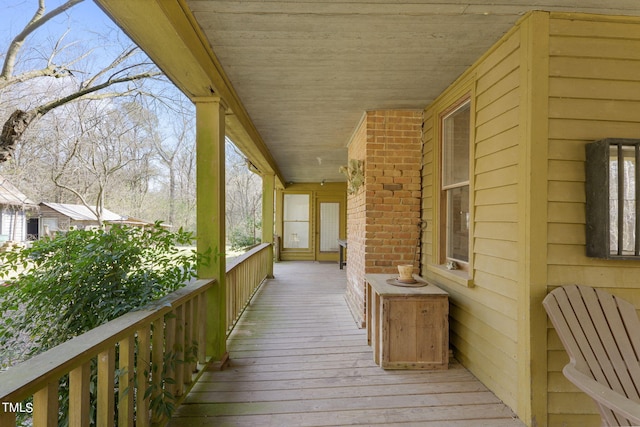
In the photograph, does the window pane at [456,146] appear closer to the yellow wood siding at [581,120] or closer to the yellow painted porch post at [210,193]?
the yellow wood siding at [581,120]

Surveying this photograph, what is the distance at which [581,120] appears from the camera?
1771 mm

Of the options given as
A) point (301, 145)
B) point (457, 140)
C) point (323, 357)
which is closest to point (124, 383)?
point (323, 357)

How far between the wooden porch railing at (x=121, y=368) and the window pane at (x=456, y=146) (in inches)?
95.6

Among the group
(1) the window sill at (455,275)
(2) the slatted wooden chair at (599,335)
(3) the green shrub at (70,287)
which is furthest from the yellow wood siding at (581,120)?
(3) the green shrub at (70,287)

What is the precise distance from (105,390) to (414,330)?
81.3 inches

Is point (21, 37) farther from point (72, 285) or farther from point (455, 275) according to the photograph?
point (455, 275)

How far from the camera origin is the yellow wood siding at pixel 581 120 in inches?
69.3

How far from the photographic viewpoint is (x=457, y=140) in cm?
271

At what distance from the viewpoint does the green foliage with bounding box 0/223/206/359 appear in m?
1.35

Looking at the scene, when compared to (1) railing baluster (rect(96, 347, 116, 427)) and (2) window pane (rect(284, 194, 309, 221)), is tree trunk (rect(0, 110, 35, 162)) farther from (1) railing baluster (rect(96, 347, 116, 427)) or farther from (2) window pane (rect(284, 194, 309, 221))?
(2) window pane (rect(284, 194, 309, 221))

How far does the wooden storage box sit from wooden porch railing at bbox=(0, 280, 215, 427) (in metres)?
1.48

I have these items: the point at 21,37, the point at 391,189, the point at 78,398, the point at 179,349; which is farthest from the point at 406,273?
the point at 21,37

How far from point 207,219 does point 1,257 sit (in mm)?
1187

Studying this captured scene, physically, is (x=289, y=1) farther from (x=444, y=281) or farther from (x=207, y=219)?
(x=444, y=281)
